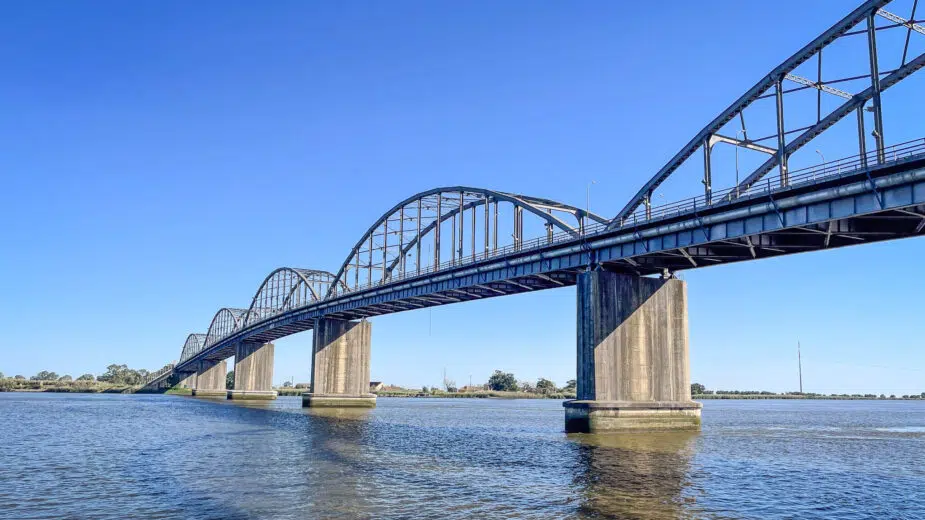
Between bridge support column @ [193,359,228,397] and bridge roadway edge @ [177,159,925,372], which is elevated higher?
bridge roadway edge @ [177,159,925,372]

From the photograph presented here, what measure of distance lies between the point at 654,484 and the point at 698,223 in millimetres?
22016

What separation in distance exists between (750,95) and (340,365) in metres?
67.8

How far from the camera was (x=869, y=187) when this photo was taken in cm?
3544

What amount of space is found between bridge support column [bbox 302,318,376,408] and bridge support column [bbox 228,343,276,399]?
4184cm

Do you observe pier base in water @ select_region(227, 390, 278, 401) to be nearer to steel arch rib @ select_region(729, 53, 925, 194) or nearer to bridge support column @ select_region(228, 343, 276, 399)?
bridge support column @ select_region(228, 343, 276, 399)

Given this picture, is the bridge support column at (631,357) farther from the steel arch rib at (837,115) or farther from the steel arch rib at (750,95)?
the steel arch rib at (837,115)

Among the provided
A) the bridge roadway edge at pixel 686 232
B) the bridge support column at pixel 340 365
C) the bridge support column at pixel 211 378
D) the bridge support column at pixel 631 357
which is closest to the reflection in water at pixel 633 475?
the bridge support column at pixel 631 357

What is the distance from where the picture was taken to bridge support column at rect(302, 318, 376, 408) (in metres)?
97.0

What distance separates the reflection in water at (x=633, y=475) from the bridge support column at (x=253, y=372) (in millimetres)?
103087

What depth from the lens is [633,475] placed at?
29.1 meters

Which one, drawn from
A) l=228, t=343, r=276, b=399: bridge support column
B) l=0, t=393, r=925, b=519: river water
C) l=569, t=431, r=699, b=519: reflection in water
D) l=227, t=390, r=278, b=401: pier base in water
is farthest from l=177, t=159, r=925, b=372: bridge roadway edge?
l=228, t=343, r=276, b=399: bridge support column

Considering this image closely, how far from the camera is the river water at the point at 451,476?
72.8 ft

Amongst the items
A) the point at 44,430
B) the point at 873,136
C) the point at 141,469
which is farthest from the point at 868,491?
the point at 44,430

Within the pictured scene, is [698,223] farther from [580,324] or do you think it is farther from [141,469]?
[141,469]
